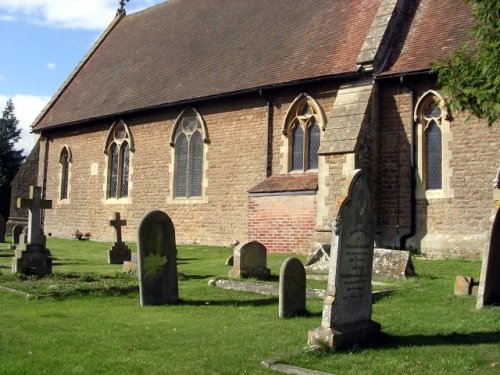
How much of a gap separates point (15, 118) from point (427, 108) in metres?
48.4

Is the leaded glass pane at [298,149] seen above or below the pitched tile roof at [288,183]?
above

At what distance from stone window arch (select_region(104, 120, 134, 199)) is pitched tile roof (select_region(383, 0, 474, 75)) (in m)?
11.6

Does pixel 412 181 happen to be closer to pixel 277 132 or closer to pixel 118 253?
pixel 277 132

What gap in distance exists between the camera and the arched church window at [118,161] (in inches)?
928

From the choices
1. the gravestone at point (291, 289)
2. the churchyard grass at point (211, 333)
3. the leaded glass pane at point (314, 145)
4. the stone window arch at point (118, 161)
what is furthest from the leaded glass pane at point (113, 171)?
the gravestone at point (291, 289)

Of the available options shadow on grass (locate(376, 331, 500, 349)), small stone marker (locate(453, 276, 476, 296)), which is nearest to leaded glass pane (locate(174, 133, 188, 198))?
small stone marker (locate(453, 276, 476, 296))

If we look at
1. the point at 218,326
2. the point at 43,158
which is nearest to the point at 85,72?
the point at 43,158

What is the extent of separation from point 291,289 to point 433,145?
9.36 m

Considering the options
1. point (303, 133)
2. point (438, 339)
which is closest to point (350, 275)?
point (438, 339)

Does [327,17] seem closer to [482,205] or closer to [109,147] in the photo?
[482,205]

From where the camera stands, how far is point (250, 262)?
1204 cm

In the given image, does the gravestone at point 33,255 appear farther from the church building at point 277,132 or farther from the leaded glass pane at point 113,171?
the leaded glass pane at point 113,171

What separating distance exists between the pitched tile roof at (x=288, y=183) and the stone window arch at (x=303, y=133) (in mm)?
463

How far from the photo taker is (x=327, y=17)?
1978 cm
